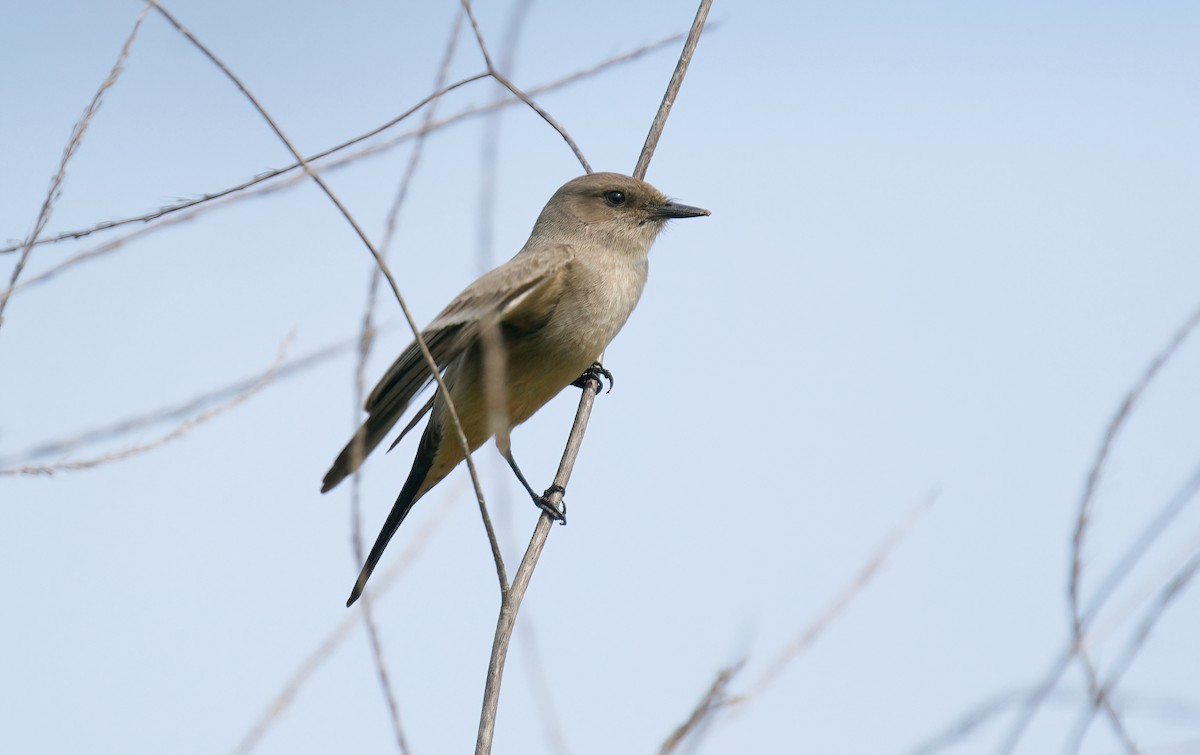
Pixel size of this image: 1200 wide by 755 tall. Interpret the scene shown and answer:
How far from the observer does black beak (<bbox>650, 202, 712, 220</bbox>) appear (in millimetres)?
6016

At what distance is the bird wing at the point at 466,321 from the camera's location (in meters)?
4.34

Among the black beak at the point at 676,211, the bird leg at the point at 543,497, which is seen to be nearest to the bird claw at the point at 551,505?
the bird leg at the point at 543,497

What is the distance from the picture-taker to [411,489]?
564cm

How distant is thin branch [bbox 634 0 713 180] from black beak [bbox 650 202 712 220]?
122 cm

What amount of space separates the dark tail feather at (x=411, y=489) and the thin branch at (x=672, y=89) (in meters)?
1.57

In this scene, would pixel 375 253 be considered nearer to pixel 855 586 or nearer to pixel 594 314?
pixel 855 586

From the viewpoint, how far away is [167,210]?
2613mm

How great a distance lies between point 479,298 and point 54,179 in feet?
9.18

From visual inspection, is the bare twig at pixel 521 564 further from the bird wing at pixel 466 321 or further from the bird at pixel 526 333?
the bird wing at pixel 466 321

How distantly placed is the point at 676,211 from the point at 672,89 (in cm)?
143

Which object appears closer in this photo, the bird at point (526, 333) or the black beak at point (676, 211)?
the bird at point (526, 333)

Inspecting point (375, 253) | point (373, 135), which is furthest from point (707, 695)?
point (373, 135)

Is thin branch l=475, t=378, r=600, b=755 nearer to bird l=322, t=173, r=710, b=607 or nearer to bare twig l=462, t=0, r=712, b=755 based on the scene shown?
bare twig l=462, t=0, r=712, b=755

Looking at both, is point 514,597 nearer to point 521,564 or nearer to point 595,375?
point 521,564
